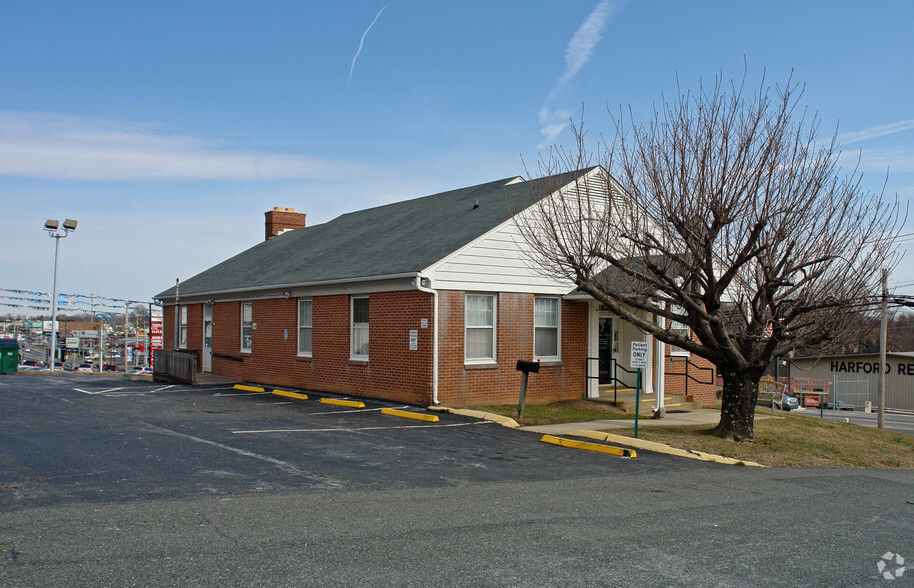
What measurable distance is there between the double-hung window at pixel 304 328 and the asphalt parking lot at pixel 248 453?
3.67 m

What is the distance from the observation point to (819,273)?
12.6 meters

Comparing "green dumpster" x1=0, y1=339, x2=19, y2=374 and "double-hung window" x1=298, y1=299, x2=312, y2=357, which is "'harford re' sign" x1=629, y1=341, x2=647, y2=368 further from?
"green dumpster" x1=0, y1=339, x2=19, y2=374

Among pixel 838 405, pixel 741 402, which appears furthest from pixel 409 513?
pixel 838 405

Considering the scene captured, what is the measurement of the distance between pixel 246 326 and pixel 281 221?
9.38 metres

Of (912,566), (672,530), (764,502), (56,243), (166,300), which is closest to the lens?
(912,566)

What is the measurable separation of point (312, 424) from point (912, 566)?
10.2m

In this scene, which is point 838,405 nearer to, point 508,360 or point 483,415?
point 508,360

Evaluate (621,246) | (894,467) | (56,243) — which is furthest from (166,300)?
(894,467)

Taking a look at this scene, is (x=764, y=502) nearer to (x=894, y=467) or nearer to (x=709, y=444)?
(x=709, y=444)

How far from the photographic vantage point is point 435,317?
1620cm

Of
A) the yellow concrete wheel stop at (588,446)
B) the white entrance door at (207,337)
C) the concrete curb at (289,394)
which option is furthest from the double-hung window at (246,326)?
the yellow concrete wheel stop at (588,446)

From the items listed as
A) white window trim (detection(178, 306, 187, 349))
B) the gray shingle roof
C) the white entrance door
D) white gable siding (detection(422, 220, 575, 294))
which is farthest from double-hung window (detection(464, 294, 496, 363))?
white window trim (detection(178, 306, 187, 349))

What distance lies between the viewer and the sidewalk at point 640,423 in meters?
14.0

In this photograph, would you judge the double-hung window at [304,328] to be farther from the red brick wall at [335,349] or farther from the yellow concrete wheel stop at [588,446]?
the yellow concrete wheel stop at [588,446]
